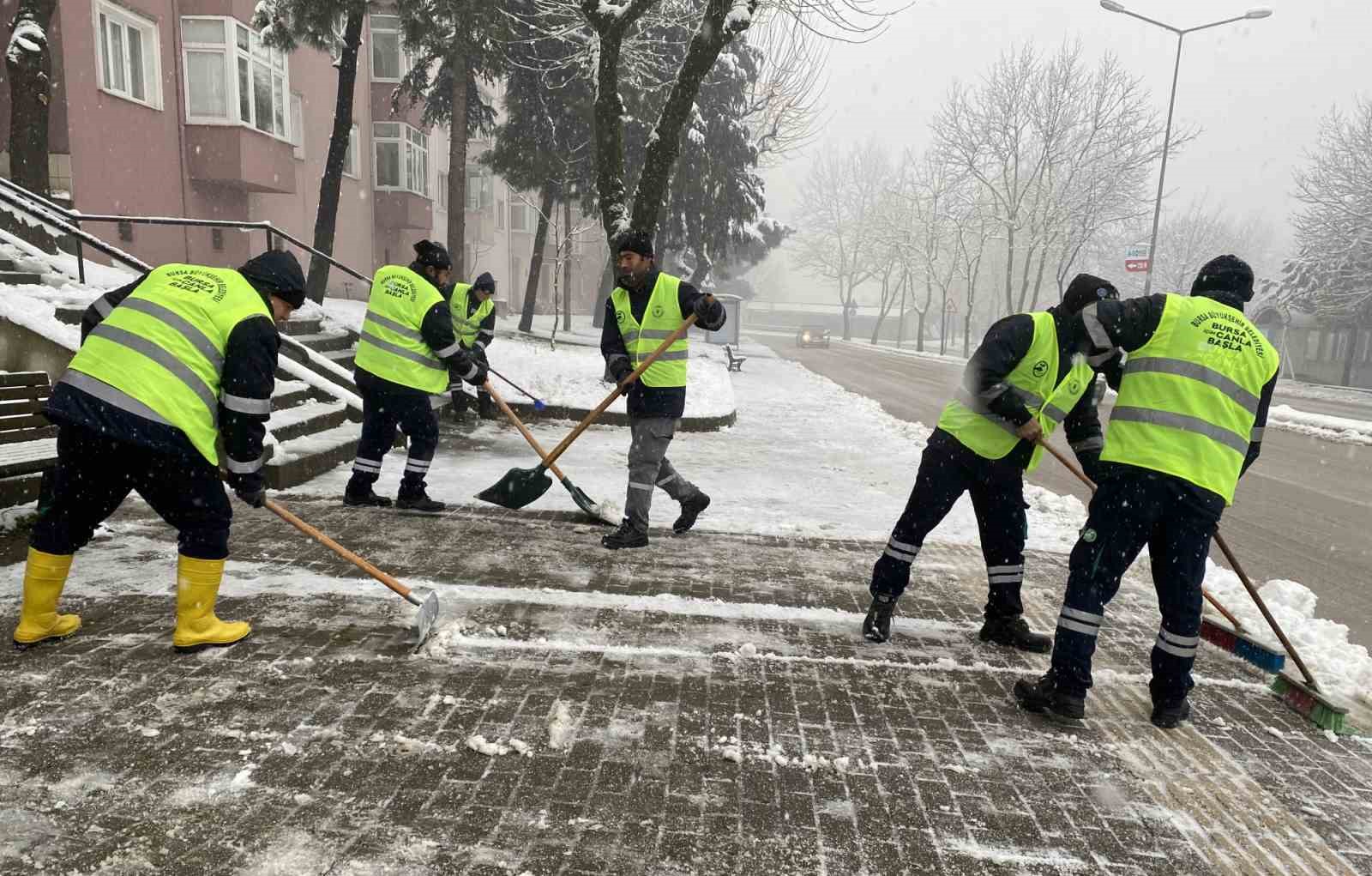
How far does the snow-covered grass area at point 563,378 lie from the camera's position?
35.8 feet

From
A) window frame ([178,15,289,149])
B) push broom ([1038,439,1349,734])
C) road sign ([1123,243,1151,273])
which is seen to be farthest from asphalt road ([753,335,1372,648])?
window frame ([178,15,289,149])

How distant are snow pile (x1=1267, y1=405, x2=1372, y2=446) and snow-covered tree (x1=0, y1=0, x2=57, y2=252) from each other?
18.3 metres

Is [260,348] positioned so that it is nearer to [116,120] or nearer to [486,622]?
[486,622]

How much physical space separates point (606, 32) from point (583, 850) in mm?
10965

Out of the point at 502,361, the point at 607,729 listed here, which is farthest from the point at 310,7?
the point at 607,729

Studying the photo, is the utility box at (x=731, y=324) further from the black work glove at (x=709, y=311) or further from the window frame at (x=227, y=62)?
the black work glove at (x=709, y=311)

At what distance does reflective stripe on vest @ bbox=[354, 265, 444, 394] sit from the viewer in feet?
18.5

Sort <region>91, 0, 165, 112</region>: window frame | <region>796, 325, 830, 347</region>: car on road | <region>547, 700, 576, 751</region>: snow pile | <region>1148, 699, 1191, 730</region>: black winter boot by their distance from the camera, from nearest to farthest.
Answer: <region>547, 700, 576, 751</region>: snow pile, <region>1148, 699, 1191, 730</region>: black winter boot, <region>91, 0, 165, 112</region>: window frame, <region>796, 325, 830, 347</region>: car on road

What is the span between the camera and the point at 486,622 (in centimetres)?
397

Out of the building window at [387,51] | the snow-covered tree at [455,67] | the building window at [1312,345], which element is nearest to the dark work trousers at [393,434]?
the snow-covered tree at [455,67]

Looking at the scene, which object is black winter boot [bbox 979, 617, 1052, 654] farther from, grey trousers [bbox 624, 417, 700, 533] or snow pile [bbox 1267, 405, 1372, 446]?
snow pile [bbox 1267, 405, 1372, 446]

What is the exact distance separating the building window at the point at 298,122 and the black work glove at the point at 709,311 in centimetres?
1749

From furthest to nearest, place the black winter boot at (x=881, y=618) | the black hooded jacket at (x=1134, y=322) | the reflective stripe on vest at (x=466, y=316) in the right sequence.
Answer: the reflective stripe on vest at (x=466, y=316)
the black winter boot at (x=881, y=618)
the black hooded jacket at (x=1134, y=322)

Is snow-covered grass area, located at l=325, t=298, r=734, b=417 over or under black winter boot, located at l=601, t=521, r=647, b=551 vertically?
over
